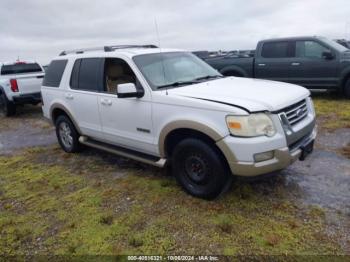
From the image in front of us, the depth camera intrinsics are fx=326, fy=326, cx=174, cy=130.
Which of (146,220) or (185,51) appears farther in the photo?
(185,51)

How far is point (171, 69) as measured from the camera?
15.1 feet

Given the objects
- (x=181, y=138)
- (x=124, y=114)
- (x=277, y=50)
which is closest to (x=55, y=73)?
(x=124, y=114)

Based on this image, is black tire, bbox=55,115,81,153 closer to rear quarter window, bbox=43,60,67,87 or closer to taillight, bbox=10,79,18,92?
rear quarter window, bbox=43,60,67,87

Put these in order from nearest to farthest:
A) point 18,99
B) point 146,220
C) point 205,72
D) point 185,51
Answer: point 146,220, point 205,72, point 185,51, point 18,99

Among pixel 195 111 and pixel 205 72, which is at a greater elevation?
pixel 205 72

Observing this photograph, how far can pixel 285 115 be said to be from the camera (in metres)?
3.56

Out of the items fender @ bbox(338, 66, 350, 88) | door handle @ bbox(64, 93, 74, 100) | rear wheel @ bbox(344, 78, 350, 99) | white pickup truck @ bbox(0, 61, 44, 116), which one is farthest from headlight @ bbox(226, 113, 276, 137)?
white pickup truck @ bbox(0, 61, 44, 116)

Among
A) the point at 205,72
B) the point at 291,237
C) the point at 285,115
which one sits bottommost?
the point at 291,237

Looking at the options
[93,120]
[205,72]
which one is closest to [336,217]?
[205,72]

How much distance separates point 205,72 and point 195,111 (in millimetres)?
1441

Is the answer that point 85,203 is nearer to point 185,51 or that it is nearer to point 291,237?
point 291,237

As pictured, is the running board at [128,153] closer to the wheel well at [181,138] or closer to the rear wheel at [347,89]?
the wheel well at [181,138]

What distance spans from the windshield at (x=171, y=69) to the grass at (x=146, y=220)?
1396 mm

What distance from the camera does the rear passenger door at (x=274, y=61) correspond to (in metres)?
9.59
